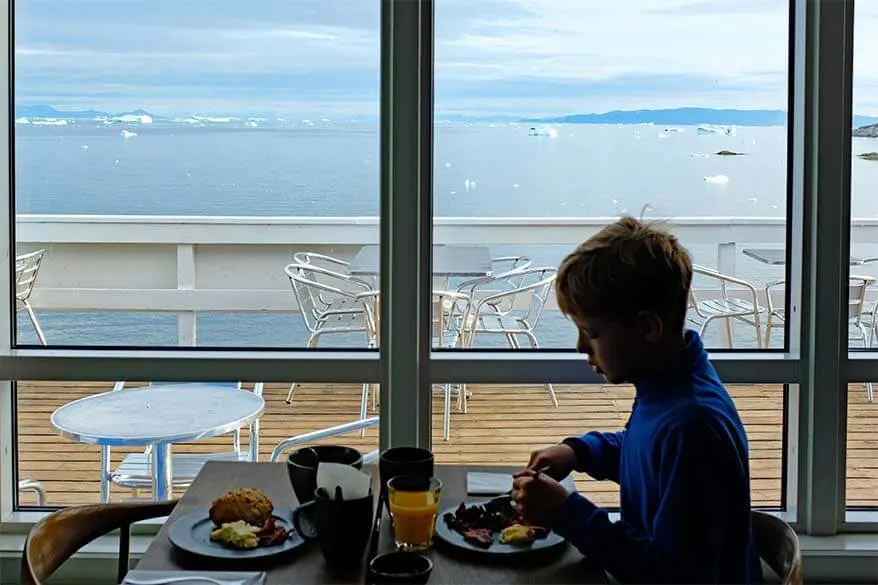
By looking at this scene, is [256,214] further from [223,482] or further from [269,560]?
[269,560]

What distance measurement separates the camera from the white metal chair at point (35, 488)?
277 cm

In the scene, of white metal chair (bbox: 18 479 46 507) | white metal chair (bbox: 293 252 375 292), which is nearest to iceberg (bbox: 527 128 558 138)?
white metal chair (bbox: 293 252 375 292)

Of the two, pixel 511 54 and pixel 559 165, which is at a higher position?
pixel 511 54

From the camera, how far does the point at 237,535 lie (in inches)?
60.3

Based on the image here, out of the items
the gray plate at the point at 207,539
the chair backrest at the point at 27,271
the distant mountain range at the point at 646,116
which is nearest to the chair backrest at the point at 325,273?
the distant mountain range at the point at 646,116

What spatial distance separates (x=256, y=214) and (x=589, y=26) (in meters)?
1.03

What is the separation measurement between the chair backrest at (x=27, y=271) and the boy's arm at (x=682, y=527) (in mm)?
1896

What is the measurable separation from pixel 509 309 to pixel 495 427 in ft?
1.07

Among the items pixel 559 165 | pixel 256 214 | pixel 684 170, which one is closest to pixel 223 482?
pixel 256 214

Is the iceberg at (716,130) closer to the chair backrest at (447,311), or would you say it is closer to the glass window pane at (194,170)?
the chair backrest at (447,311)

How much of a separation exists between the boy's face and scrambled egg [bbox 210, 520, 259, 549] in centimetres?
60

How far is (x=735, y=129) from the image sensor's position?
107 inches

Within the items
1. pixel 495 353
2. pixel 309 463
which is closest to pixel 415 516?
pixel 309 463

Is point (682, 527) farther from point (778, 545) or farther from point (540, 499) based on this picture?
point (778, 545)
